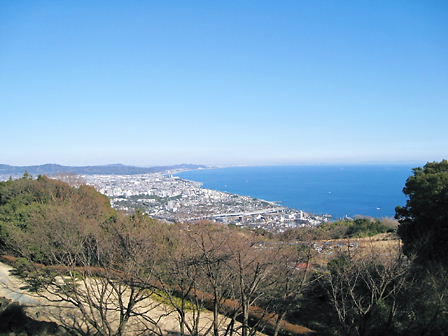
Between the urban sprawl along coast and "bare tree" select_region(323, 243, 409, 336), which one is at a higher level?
the urban sprawl along coast

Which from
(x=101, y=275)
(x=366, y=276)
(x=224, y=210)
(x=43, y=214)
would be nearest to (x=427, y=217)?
(x=366, y=276)

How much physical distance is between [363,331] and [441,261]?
3187mm

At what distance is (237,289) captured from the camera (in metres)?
6.96

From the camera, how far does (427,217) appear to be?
933 cm

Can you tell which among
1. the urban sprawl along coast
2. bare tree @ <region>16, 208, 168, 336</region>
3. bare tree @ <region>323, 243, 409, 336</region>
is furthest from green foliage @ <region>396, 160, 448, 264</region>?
bare tree @ <region>16, 208, 168, 336</region>

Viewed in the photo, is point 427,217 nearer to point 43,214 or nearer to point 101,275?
point 101,275

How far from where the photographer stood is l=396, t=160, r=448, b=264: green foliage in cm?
841

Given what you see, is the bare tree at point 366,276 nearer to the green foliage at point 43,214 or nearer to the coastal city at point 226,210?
the coastal city at point 226,210

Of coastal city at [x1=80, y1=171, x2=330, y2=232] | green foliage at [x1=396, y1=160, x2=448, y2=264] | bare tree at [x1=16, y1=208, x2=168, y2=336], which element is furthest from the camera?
green foliage at [x1=396, y1=160, x2=448, y2=264]

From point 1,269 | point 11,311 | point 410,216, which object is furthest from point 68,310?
point 410,216

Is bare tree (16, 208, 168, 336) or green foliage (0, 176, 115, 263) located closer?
bare tree (16, 208, 168, 336)

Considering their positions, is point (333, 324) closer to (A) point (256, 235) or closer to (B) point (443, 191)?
(A) point (256, 235)

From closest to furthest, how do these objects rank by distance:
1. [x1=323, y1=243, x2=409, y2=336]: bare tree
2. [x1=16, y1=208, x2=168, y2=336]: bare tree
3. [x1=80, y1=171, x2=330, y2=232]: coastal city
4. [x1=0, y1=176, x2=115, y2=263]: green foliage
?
[x1=16, y1=208, x2=168, y2=336]: bare tree → [x1=323, y1=243, x2=409, y2=336]: bare tree → [x1=80, y1=171, x2=330, y2=232]: coastal city → [x1=0, y1=176, x2=115, y2=263]: green foliage

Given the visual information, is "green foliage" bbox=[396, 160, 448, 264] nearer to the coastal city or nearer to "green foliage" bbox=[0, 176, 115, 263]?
the coastal city
